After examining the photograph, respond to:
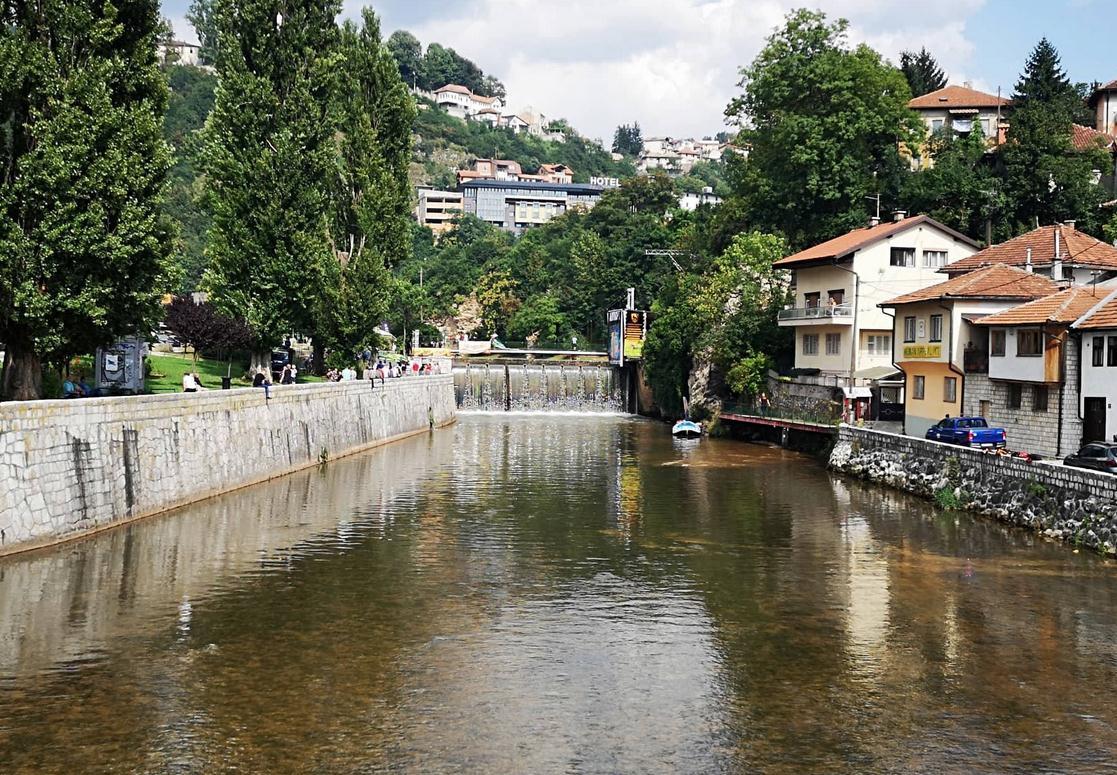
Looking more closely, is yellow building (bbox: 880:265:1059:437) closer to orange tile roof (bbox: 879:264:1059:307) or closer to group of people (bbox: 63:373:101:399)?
orange tile roof (bbox: 879:264:1059:307)

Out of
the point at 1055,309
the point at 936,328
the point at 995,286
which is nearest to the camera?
the point at 1055,309

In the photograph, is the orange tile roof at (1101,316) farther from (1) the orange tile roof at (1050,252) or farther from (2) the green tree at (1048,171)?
(2) the green tree at (1048,171)

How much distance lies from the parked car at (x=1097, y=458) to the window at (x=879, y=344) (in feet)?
85.3

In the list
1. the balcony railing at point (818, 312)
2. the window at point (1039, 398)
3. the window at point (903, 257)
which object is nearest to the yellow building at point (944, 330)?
the window at point (1039, 398)

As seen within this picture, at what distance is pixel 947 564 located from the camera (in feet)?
94.1

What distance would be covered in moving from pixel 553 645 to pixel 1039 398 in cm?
2710

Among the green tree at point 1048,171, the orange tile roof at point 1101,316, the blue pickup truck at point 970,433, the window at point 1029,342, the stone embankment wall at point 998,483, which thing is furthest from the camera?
the green tree at point 1048,171

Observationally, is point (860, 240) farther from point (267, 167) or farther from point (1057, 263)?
point (267, 167)

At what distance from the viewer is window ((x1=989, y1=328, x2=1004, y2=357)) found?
1670 inches

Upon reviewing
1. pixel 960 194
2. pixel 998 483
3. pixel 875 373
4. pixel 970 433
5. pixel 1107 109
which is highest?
pixel 1107 109

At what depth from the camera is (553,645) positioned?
67.6ft

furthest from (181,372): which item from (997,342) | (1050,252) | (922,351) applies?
(1050,252)

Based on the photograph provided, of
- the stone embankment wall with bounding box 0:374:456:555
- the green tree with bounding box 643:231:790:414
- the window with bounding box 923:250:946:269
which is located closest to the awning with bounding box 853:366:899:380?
the window with bounding box 923:250:946:269

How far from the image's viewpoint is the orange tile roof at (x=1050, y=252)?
4981cm
